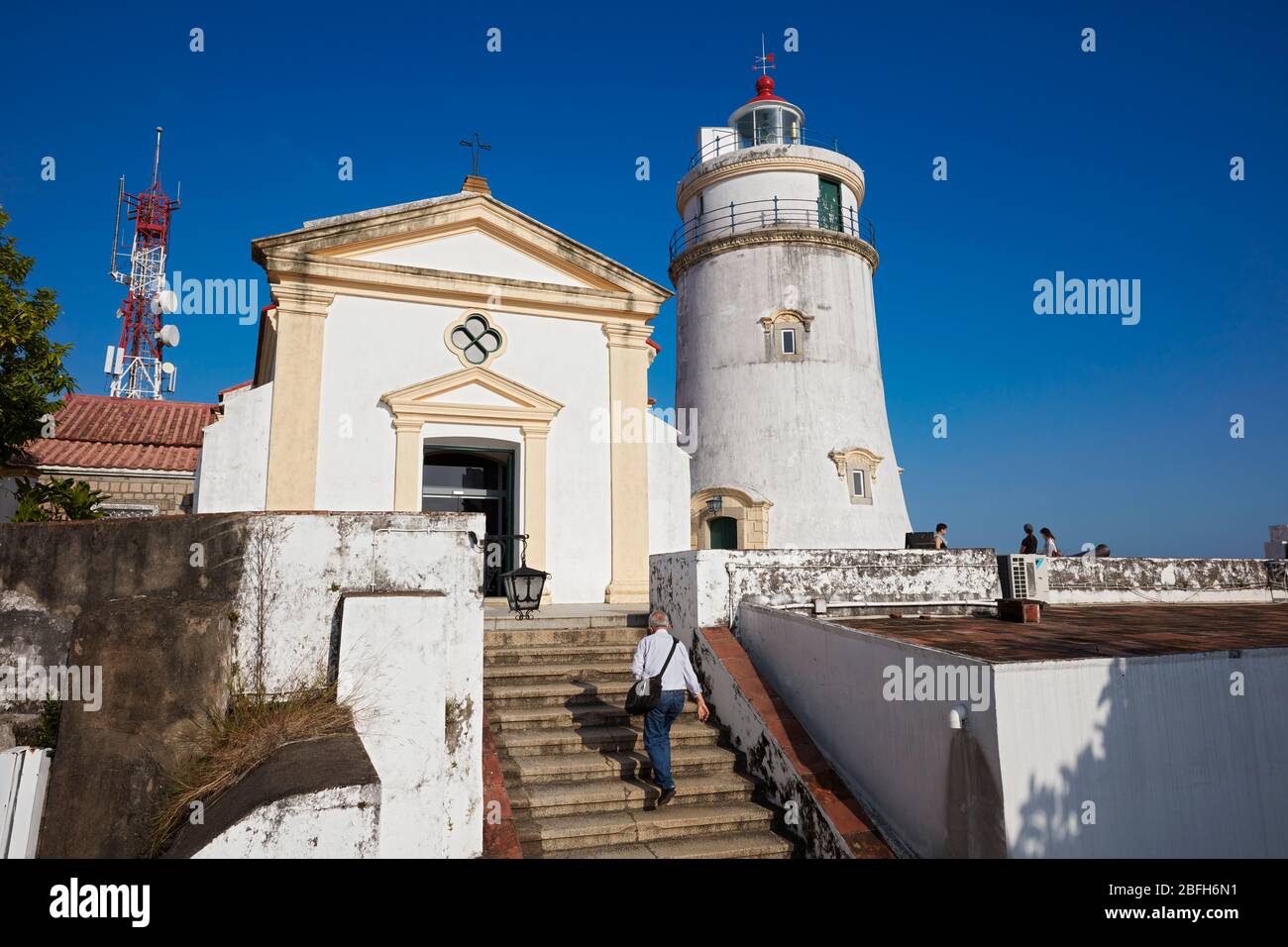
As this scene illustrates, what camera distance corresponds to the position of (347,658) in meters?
5.29

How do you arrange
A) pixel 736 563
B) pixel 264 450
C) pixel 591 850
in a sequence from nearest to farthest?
1. pixel 591 850
2. pixel 736 563
3. pixel 264 450

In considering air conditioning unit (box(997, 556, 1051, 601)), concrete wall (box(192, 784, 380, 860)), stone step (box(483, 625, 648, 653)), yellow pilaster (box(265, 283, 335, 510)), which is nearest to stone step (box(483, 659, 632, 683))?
stone step (box(483, 625, 648, 653))

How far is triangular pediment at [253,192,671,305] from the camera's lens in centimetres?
1080

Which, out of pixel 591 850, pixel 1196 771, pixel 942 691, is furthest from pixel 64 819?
pixel 1196 771

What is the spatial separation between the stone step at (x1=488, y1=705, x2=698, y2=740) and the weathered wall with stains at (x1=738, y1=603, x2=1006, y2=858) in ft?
4.34

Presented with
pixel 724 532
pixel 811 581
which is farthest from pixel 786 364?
pixel 811 581

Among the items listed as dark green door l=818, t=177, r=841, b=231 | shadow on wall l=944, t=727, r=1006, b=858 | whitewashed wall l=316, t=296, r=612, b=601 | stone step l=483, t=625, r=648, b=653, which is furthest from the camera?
dark green door l=818, t=177, r=841, b=231

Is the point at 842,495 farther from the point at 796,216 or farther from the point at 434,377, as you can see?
the point at 434,377

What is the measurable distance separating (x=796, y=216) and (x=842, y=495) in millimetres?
7504

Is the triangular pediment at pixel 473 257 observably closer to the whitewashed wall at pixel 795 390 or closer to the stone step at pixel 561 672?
the stone step at pixel 561 672

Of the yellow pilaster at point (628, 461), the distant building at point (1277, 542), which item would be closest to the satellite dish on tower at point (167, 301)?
the yellow pilaster at point (628, 461)

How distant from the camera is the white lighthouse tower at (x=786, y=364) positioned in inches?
750

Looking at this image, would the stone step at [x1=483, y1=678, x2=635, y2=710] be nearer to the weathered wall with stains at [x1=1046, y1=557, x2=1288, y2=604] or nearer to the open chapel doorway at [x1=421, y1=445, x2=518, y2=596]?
the open chapel doorway at [x1=421, y1=445, x2=518, y2=596]

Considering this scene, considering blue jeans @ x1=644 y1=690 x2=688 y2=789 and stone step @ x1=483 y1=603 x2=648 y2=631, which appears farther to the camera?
stone step @ x1=483 y1=603 x2=648 y2=631
